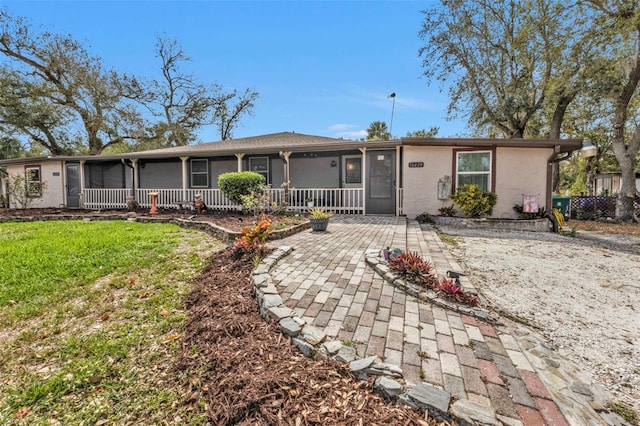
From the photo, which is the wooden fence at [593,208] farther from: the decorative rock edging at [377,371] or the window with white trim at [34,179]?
the window with white trim at [34,179]

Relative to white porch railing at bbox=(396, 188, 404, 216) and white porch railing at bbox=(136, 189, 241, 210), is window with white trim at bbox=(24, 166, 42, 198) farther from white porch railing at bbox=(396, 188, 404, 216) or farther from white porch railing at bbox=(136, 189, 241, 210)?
white porch railing at bbox=(396, 188, 404, 216)

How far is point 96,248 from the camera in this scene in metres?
4.93

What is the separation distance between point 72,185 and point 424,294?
1528cm

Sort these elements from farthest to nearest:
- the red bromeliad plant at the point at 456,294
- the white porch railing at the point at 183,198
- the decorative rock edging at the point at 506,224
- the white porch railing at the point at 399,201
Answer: the white porch railing at the point at 183,198
the white porch railing at the point at 399,201
the decorative rock edging at the point at 506,224
the red bromeliad plant at the point at 456,294

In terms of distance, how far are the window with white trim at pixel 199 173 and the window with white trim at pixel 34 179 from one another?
6.78m

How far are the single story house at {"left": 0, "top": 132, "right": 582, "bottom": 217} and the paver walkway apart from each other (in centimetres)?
575

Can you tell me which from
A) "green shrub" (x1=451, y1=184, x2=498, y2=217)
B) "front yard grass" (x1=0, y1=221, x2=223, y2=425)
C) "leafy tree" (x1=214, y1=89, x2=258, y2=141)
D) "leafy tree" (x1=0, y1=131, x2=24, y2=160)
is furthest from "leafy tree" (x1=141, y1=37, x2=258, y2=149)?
"green shrub" (x1=451, y1=184, x2=498, y2=217)

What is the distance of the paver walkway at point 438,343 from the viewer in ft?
5.24

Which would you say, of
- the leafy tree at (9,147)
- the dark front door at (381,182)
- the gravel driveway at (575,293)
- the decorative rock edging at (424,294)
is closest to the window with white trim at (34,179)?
the leafy tree at (9,147)

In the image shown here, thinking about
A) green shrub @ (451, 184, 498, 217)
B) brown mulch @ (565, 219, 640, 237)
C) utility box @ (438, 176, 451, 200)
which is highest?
utility box @ (438, 176, 451, 200)

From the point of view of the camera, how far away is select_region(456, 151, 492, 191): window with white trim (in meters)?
8.66

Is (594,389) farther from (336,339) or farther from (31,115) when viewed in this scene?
(31,115)

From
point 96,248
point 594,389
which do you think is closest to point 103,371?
point 594,389

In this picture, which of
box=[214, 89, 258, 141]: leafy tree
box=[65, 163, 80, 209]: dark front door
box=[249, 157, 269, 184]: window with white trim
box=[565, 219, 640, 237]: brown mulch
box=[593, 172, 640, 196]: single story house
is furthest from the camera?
box=[214, 89, 258, 141]: leafy tree
